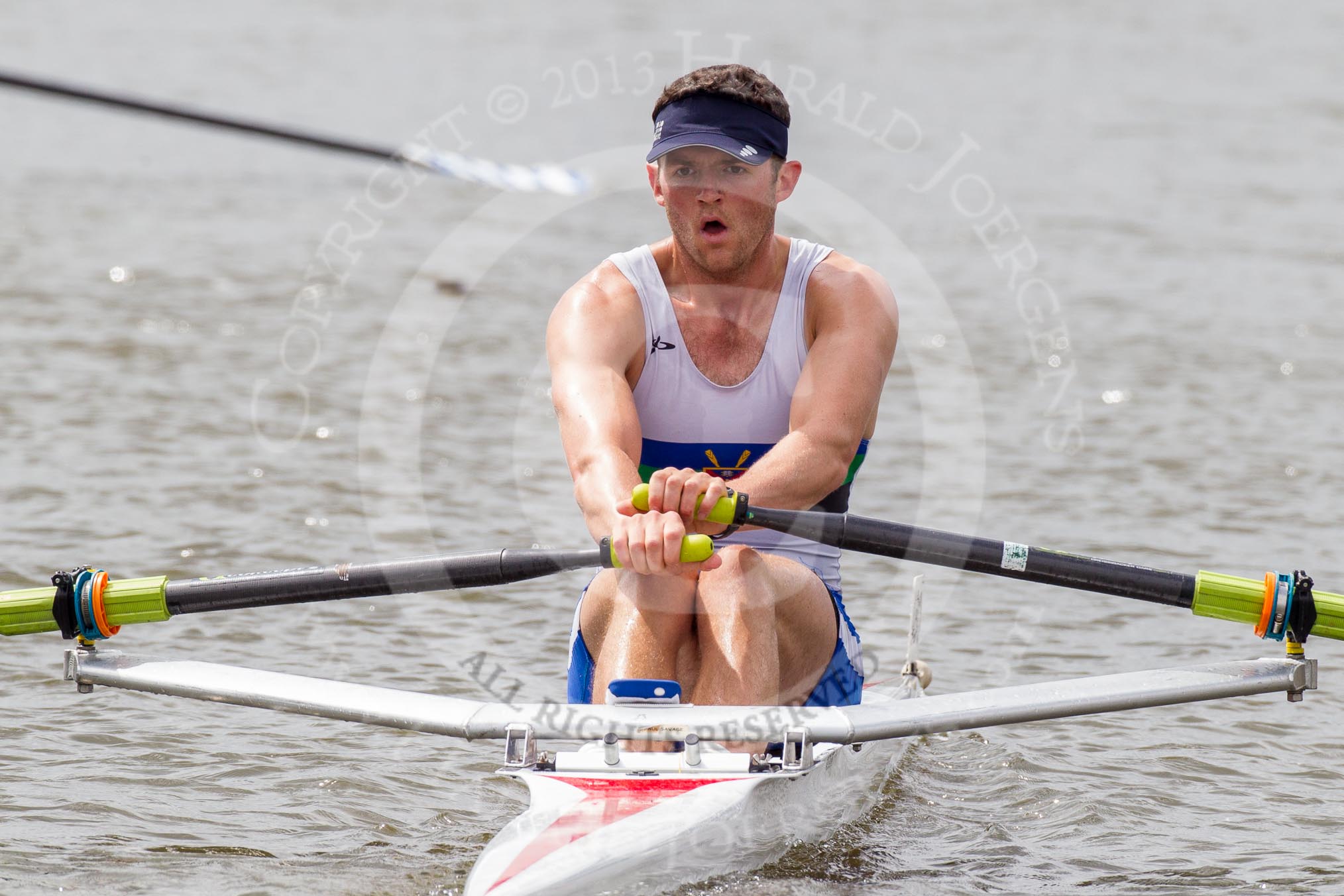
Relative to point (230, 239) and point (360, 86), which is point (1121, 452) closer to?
point (230, 239)

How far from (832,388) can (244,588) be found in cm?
172

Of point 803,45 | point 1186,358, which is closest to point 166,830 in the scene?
point 1186,358

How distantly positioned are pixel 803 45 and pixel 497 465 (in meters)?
15.0

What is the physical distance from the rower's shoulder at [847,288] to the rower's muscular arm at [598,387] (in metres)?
0.54

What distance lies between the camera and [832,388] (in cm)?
445

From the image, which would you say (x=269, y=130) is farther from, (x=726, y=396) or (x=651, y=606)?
(x=651, y=606)

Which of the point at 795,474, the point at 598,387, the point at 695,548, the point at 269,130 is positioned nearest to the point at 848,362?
the point at 795,474

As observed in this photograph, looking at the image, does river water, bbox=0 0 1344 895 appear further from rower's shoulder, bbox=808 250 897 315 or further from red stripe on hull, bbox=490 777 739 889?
rower's shoulder, bbox=808 250 897 315

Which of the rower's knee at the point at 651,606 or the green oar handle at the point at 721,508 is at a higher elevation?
the green oar handle at the point at 721,508

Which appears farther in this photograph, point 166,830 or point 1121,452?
point 1121,452

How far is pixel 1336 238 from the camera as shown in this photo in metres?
14.0

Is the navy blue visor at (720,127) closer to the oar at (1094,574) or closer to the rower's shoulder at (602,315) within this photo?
the rower's shoulder at (602,315)

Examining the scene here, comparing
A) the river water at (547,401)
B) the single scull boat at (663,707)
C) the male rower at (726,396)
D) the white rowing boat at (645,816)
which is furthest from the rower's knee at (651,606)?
the river water at (547,401)

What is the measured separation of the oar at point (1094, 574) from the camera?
162 inches
